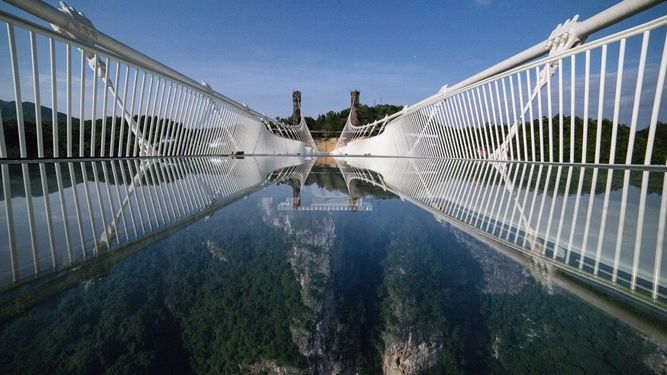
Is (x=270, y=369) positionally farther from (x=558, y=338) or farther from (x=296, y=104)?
(x=296, y=104)

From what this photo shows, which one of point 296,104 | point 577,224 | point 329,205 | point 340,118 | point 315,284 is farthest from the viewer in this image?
point 340,118

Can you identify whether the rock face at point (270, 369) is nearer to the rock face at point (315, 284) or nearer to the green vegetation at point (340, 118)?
the rock face at point (315, 284)

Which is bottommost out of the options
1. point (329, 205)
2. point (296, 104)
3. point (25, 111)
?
point (329, 205)

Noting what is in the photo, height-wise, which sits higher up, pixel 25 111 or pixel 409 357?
pixel 25 111

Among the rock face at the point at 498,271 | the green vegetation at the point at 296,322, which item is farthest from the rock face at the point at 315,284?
the rock face at the point at 498,271

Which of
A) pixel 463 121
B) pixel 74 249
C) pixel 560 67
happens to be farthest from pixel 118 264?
pixel 463 121

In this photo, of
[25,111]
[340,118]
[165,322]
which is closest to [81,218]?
[165,322]
